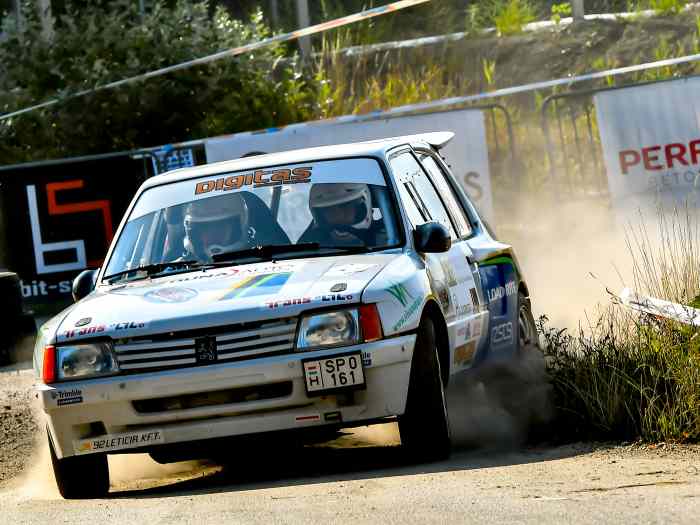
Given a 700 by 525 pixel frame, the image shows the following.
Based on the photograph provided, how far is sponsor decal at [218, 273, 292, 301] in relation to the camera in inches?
280

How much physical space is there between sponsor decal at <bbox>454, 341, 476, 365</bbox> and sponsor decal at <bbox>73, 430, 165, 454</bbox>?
1699 millimetres

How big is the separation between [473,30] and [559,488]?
23.1 meters

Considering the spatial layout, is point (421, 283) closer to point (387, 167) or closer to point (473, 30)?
point (387, 167)

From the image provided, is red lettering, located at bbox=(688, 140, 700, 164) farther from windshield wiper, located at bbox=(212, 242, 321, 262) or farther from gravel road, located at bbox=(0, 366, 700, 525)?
windshield wiper, located at bbox=(212, 242, 321, 262)

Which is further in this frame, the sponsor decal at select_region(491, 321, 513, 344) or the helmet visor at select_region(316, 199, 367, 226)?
the sponsor decal at select_region(491, 321, 513, 344)

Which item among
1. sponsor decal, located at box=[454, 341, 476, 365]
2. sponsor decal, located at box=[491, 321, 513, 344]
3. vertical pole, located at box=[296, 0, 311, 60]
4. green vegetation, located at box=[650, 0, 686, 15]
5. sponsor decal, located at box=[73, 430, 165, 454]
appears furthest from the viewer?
green vegetation, located at box=[650, 0, 686, 15]

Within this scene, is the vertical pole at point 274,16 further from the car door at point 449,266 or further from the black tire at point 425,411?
the black tire at point 425,411

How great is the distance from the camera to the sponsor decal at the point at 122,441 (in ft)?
23.2

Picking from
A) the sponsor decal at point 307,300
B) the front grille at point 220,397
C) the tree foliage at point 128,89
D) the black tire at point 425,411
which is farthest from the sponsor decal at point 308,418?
the tree foliage at point 128,89

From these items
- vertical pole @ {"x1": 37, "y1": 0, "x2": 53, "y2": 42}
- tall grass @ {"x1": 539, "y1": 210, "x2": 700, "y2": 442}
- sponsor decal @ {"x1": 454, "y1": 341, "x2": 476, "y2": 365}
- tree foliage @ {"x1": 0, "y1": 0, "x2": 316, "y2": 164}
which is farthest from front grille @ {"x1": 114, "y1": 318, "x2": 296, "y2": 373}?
vertical pole @ {"x1": 37, "y1": 0, "x2": 53, "y2": 42}

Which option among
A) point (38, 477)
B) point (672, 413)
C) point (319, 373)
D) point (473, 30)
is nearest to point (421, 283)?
point (319, 373)

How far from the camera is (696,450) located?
280 inches

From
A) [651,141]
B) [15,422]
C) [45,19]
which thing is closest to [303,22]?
[45,19]

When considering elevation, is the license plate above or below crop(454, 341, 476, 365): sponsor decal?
above
